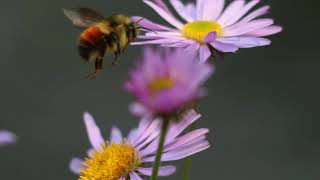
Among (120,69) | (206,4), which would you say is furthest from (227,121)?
(206,4)

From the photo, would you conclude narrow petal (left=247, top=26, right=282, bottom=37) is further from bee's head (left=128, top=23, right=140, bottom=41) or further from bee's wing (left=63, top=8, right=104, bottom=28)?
bee's wing (left=63, top=8, right=104, bottom=28)

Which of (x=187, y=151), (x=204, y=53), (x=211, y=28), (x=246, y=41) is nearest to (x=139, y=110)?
(x=187, y=151)

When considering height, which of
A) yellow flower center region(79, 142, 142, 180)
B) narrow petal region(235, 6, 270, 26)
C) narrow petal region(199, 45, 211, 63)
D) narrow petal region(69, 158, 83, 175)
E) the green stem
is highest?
narrow petal region(235, 6, 270, 26)

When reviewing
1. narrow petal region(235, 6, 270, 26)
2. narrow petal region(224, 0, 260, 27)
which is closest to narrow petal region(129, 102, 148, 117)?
narrow petal region(235, 6, 270, 26)

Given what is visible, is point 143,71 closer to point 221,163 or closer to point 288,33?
point 221,163

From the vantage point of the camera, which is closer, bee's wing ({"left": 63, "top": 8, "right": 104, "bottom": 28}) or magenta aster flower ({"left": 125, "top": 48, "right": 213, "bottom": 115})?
magenta aster flower ({"left": 125, "top": 48, "right": 213, "bottom": 115})

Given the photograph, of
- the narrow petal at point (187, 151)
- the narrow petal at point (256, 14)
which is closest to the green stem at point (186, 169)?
the narrow petal at point (187, 151)

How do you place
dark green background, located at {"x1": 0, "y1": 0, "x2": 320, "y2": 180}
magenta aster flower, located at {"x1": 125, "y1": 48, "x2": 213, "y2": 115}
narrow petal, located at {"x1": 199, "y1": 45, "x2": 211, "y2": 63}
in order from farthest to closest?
dark green background, located at {"x1": 0, "y1": 0, "x2": 320, "y2": 180}, narrow petal, located at {"x1": 199, "y1": 45, "x2": 211, "y2": 63}, magenta aster flower, located at {"x1": 125, "y1": 48, "x2": 213, "y2": 115}

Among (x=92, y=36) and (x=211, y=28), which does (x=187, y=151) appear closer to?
(x=92, y=36)
